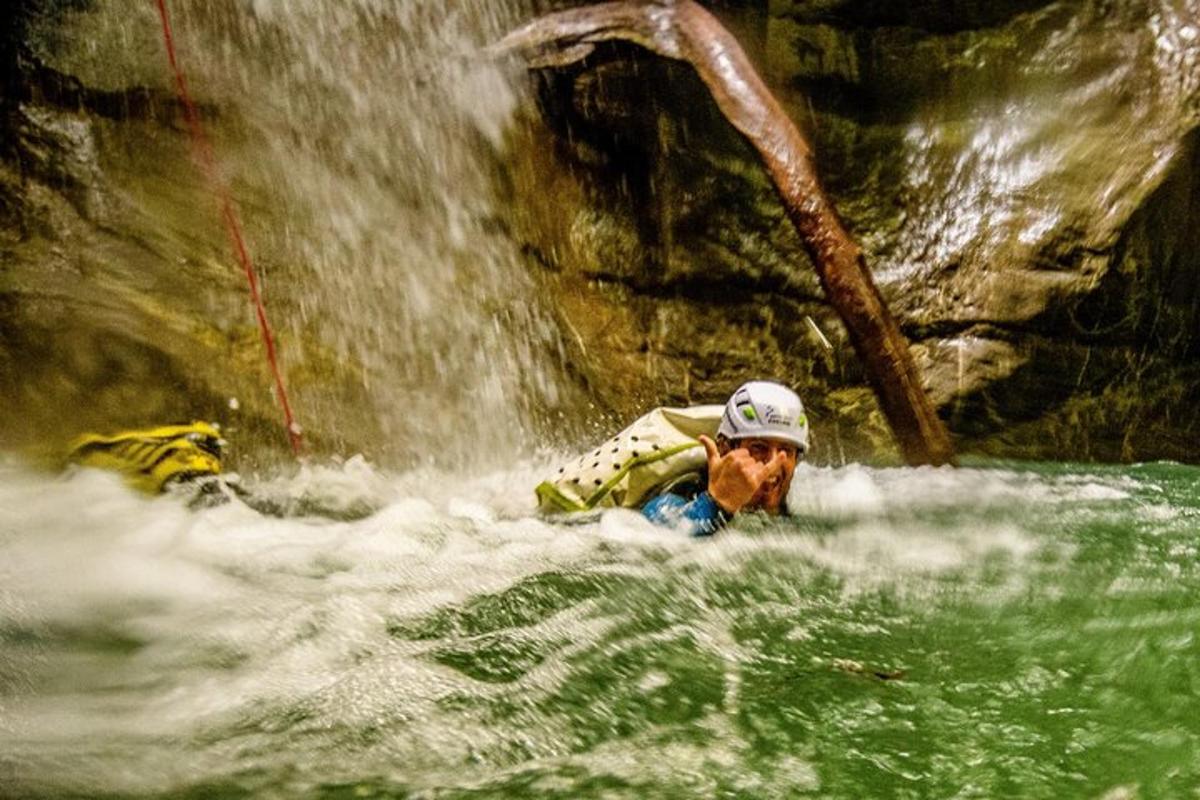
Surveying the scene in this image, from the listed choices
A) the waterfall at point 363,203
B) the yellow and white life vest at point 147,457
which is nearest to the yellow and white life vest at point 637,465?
the yellow and white life vest at point 147,457

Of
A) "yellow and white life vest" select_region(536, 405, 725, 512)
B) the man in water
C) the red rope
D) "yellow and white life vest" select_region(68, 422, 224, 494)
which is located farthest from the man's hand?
the red rope

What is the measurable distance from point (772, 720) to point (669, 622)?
2.48 ft

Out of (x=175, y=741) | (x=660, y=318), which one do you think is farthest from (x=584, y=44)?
(x=175, y=741)

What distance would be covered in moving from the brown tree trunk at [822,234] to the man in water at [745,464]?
57.9 inches

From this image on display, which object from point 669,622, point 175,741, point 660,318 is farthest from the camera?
point 660,318

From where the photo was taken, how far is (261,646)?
2.63m

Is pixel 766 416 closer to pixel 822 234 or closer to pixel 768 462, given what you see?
pixel 768 462

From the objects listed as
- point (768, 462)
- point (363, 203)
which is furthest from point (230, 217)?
point (768, 462)

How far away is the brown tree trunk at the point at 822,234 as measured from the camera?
5.56m

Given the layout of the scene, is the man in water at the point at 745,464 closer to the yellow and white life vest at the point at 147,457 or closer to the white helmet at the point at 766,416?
the white helmet at the point at 766,416

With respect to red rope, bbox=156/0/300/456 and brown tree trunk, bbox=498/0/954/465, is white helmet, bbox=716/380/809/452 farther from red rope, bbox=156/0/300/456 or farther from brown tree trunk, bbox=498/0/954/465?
red rope, bbox=156/0/300/456

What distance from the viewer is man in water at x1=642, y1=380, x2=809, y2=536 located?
13.5 ft

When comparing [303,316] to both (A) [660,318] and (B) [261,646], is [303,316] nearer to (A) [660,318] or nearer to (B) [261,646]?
(A) [660,318]

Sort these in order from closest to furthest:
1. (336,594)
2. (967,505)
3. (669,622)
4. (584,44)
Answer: (669,622)
(336,594)
(967,505)
(584,44)
